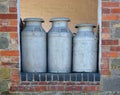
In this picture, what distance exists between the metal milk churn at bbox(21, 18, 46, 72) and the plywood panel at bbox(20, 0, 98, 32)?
385 cm

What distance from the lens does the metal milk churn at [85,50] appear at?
141 inches

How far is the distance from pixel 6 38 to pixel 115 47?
1.22 metres

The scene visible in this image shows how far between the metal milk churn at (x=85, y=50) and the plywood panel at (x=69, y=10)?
12.6 ft

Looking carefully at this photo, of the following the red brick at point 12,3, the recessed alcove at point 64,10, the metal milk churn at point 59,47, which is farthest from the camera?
the recessed alcove at point 64,10

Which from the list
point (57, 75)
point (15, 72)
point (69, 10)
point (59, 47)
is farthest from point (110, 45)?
point (69, 10)

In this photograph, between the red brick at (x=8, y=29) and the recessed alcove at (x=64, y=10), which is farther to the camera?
the recessed alcove at (x=64, y=10)

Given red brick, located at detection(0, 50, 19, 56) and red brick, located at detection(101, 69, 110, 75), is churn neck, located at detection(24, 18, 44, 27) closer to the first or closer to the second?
red brick, located at detection(0, 50, 19, 56)

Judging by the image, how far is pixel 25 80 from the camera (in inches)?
138

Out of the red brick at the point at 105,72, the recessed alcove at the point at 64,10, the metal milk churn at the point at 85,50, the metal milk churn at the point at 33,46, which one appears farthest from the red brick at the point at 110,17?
the recessed alcove at the point at 64,10

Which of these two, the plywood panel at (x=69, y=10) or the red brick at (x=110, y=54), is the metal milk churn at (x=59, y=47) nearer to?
the red brick at (x=110, y=54)

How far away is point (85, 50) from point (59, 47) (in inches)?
11.9

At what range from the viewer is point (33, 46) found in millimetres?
3566

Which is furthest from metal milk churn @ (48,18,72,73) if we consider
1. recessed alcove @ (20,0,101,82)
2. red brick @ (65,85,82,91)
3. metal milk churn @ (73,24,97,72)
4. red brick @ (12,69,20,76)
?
recessed alcove @ (20,0,101,82)

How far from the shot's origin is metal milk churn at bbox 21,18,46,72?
3561mm
